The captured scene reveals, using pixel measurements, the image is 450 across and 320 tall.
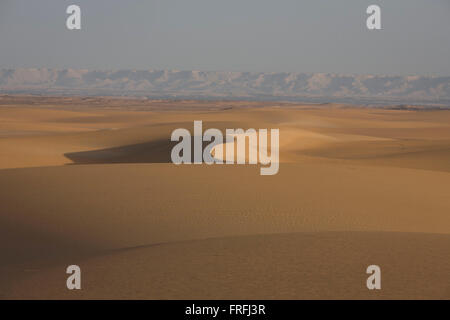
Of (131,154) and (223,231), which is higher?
(131,154)

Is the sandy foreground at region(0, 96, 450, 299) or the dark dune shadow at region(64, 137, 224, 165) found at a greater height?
the dark dune shadow at region(64, 137, 224, 165)

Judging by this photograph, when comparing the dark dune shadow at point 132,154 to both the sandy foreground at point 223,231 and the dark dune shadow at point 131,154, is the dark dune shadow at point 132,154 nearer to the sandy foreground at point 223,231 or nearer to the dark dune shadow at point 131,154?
the dark dune shadow at point 131,154

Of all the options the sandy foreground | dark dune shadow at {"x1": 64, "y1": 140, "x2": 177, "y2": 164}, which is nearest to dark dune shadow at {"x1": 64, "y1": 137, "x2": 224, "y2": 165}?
dark dune shadow at {"x1": 64, "y1": 140, "x2": 177, "y2": 164}

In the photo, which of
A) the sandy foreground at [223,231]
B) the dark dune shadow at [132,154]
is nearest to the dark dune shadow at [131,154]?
the dark dune shadow at [132,154]

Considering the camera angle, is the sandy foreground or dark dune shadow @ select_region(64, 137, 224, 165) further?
dark dune shadow @ select_region(64, 137, 224, 165)

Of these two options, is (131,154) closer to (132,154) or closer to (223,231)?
(132,154)

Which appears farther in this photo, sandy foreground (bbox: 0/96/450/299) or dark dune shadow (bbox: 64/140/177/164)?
dark dune shadow (bbox: 64/140/177/164)

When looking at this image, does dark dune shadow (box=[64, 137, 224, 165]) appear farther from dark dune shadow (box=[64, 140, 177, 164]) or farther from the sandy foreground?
the sandy foreground

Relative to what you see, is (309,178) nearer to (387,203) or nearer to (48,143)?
(387,203)

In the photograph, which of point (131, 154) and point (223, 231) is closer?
point (223, 231)

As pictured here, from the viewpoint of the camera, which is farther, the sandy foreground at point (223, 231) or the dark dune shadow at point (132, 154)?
the dark dune shadow at point (132, 154)

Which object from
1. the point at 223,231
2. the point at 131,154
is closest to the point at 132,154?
the point at 131,154

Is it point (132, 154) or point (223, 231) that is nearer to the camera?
point (223, 231)

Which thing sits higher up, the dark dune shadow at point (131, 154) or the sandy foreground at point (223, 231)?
the dark dune shadow at point (131, 154)
